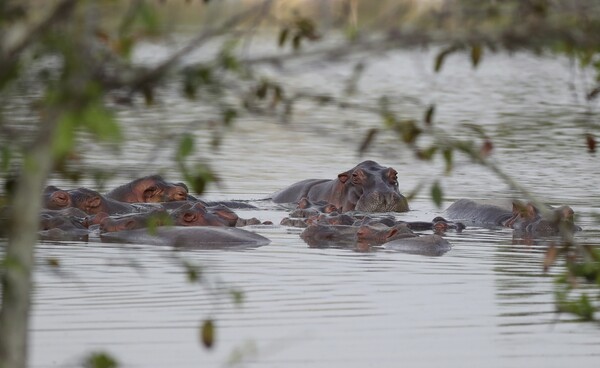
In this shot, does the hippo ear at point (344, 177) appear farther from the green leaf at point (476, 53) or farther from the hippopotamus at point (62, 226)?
the green leaf at point (476, 53)

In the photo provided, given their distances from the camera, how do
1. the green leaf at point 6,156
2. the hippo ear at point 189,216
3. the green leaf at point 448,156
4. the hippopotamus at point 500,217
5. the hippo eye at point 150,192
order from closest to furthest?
1. the green leaf at point 6,156
2. the green leaf at point 448,156
3. the hippo ear at point 189,216
4. the hippopotamus at point 500,217
5. the hippo eye at point 150,192

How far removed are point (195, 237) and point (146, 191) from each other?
8.39ft

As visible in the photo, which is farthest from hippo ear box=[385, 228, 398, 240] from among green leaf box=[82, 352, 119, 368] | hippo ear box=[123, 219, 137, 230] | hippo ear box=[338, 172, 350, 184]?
green leaf box=[82, 352, 119, 368]

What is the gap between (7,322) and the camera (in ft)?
10.9

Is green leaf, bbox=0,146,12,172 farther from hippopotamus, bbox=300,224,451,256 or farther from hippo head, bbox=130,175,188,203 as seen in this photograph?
hippo head, bbox=130,175,188,203

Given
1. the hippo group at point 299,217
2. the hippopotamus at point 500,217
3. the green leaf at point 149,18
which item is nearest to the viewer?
the green leaf at point 149,18

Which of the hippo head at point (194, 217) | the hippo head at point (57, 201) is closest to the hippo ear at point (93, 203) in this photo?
the hippo head at point (57, 201)

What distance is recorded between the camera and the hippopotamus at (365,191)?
12188mm

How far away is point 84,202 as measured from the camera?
11.0 meters

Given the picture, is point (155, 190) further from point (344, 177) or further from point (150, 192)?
point (344, 177)

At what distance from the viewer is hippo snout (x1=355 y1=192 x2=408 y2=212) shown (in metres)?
12.2

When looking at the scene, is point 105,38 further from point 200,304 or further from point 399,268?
point 399,268

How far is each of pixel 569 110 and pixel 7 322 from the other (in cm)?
2213

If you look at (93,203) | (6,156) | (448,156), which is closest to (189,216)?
(93,203)
